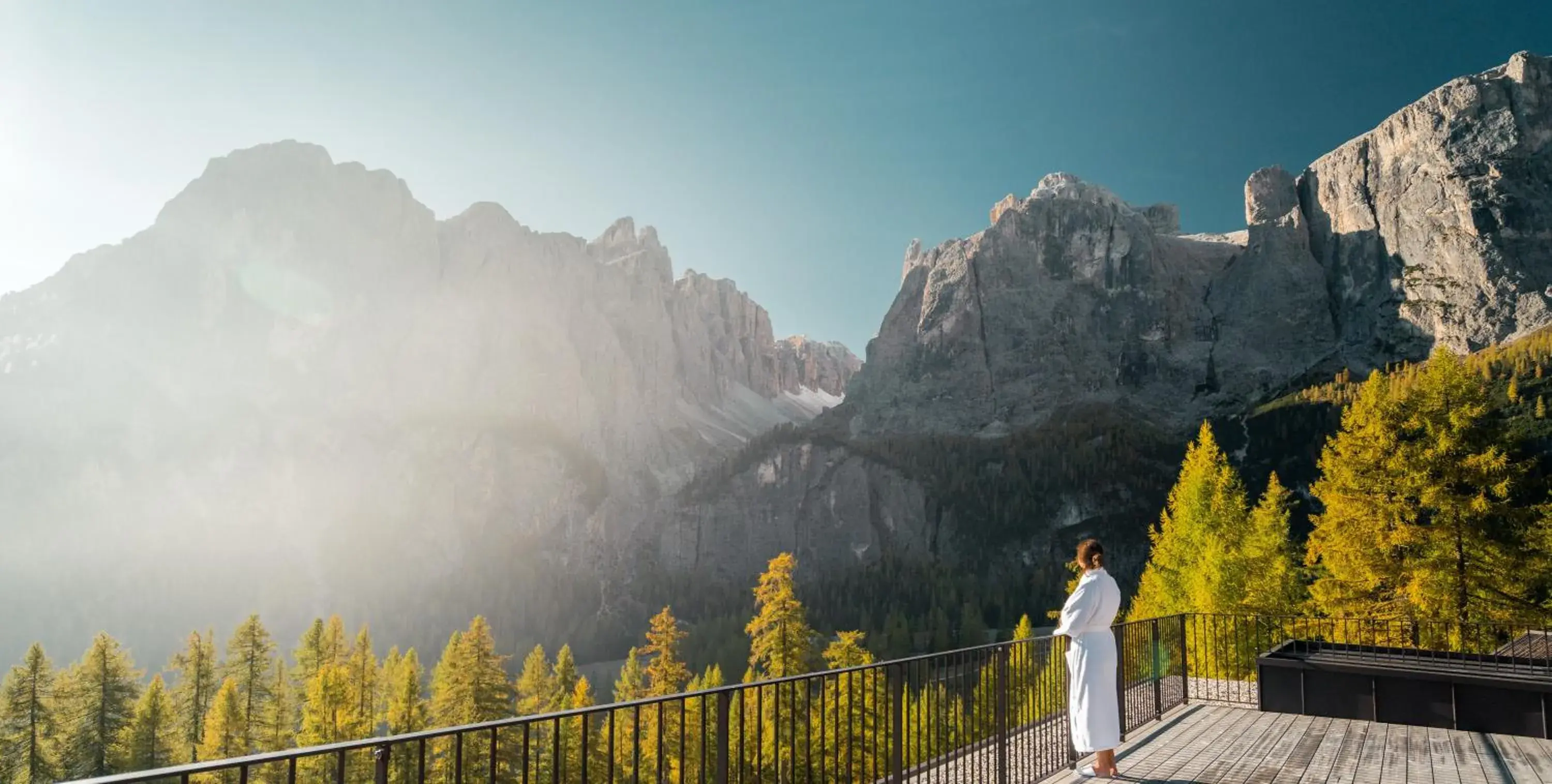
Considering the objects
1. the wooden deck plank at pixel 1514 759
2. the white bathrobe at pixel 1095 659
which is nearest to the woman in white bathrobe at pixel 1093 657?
the white bathrobe at pixel 1095 659

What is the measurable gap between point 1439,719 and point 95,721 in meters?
53.6

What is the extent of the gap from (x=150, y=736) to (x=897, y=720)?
166ft

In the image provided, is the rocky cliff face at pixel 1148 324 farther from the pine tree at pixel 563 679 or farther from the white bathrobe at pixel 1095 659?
the white bathrobe at pixel 1095 659

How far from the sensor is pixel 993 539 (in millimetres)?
154625

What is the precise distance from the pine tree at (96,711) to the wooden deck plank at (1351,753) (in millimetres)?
51369

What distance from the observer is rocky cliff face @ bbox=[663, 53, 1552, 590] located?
135 meters

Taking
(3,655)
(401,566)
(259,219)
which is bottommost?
(3,655)

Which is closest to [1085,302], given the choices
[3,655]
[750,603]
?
[750,603]

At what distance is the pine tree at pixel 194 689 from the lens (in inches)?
1818

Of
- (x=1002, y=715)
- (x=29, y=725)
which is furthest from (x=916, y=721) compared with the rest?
(x=29, y=725)

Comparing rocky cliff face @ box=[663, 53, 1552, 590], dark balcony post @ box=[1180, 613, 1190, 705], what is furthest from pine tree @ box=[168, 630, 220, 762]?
rocky cliff face @ box=[663, 53, 1552, 590]

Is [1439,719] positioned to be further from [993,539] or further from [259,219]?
[259,219]

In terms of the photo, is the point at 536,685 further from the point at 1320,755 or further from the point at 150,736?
the point at 1320,755

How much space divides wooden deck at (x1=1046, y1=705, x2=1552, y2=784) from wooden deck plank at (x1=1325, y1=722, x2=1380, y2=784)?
0.05 feet
